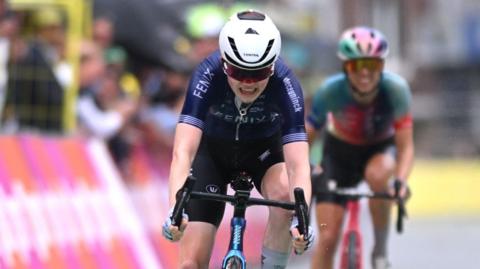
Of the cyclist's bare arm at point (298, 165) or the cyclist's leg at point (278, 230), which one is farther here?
the cyclist's leg at point (278, 230)

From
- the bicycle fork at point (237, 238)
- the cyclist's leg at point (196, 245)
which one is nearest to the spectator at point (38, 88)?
the cyclist's leg at point (196, 245)

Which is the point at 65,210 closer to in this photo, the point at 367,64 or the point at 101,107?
the point at 101,107

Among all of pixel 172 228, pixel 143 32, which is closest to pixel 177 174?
pixel 172 228

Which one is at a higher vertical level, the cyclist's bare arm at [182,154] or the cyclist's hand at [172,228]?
the cyclist's bare arm at [182,154]

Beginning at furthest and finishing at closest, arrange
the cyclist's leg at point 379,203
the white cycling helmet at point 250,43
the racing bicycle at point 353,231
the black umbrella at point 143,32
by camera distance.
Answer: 1. the black umbrella at point 143,32
2. the cyclist's leg at point 379,203
3. the racing bicycle at point 353,231
4. the white cycling helmet at point 250,43

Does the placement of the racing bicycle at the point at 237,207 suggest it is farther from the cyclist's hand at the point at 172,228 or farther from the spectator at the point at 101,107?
the spectator at the point at 101,107

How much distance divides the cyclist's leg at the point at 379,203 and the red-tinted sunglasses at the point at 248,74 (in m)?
3.45

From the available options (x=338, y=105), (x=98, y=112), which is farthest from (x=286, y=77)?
(x=98, y=112)

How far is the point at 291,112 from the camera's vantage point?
25.9ft

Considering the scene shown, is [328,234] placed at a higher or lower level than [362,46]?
lower

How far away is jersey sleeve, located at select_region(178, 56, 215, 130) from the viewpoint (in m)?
7.78

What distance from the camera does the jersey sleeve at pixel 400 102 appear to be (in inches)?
403

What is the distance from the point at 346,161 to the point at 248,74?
377 cm

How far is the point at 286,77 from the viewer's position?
8008 mm
